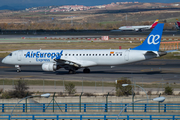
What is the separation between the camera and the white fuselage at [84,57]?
166ft

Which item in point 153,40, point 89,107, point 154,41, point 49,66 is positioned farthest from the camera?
point 49,66

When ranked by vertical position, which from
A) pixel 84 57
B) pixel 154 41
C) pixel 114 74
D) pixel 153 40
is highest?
pixel 153 40

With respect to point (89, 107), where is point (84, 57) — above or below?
above

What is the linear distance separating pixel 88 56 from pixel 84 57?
0.68 m

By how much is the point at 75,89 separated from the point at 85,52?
14638 millimetres

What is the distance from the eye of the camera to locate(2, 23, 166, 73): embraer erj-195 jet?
5022cm

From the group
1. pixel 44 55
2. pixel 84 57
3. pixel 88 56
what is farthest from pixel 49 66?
pixel 88 56

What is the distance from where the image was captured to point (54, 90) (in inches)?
1566

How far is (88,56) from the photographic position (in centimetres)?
5259

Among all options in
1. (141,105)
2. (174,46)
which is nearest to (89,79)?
(141,105)

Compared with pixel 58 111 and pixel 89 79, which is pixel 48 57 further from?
pixel 58 111

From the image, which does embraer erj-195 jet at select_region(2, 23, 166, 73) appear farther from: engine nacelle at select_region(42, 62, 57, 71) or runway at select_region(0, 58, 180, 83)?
runway at select_region(0, 58, 180, 83)

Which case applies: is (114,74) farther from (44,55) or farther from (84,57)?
(44,55)

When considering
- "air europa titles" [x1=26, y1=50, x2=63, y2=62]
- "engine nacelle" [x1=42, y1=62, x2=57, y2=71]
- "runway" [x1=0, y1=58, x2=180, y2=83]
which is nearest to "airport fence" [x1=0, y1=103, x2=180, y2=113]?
"runway" [x1=0, y1=58, x2=180, y2=83]
